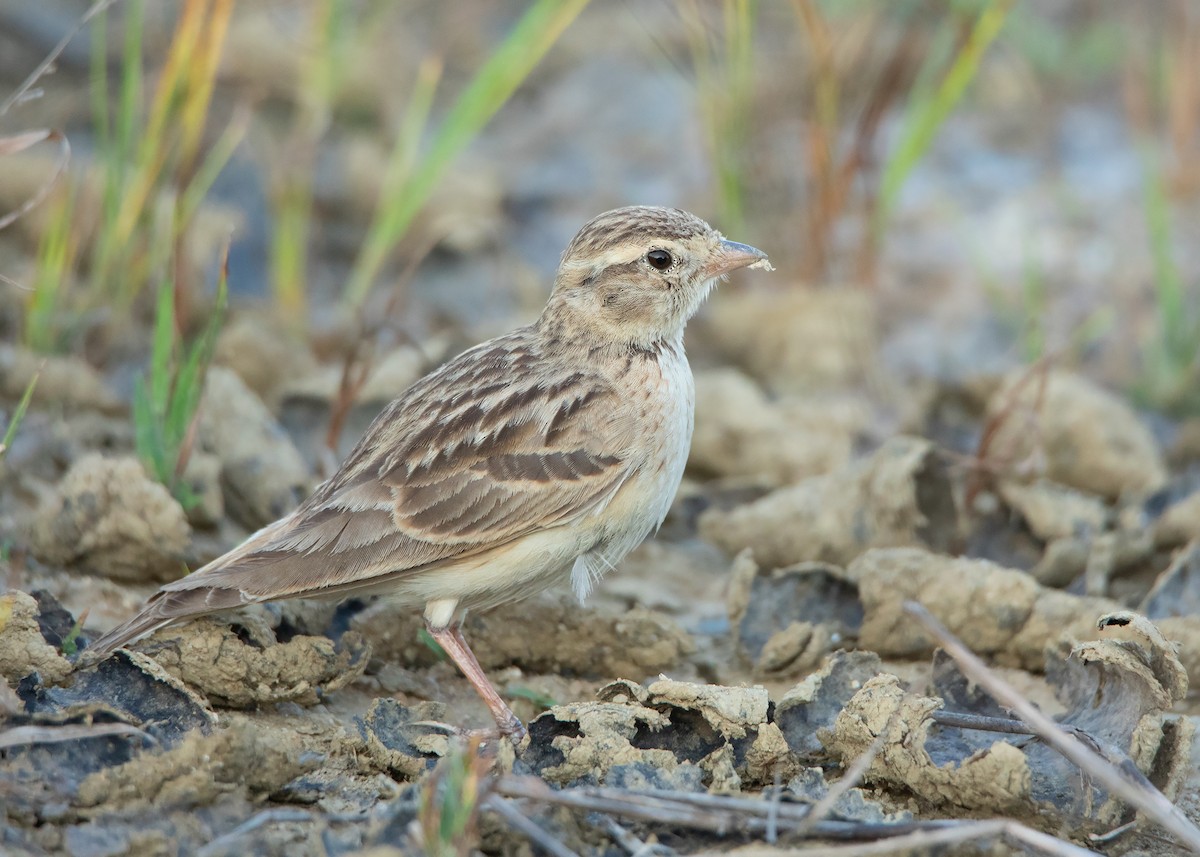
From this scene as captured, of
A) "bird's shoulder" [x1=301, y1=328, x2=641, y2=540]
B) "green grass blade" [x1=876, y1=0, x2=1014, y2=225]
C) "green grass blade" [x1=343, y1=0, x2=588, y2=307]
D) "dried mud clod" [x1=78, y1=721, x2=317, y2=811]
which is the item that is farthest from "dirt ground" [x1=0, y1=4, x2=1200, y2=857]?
"green grass blade" [x1=876, y1=0, x2=1014, y2=225]

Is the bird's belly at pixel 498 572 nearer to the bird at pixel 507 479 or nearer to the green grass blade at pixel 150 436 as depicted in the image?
the bird at pixel 507 479

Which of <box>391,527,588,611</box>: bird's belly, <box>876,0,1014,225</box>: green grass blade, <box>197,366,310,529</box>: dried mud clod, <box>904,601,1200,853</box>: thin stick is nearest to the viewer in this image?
<box>904,601,1200,853</box>: thin stick

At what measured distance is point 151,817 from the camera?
349 cm

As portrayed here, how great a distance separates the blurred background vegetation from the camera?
22.2ft

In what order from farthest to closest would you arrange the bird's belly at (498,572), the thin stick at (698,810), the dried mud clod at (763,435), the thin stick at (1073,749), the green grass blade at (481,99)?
the green grass blade at (481,99) < the dried mud clod at (763,435) < the bird's belly at (498,572) < the thin stick at (698,810) < the thin stick at (1073,749)

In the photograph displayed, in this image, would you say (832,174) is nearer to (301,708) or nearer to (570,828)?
(301,708)

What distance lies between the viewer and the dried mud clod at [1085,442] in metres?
6.47

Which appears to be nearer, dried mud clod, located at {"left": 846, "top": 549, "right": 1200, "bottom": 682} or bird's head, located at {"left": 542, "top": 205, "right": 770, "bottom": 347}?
dried mud clod, located at {"left": 846, "top": 549, "right": 1200, "bottom": 682}

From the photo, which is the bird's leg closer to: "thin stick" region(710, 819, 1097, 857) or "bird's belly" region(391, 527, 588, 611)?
"bird's belly" region(391, 527, 588, 611)

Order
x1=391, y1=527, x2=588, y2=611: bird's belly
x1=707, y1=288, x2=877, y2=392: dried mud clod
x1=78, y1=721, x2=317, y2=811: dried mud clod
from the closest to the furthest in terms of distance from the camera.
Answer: x1=78, y1=721, x2=317, y2=811: dried mud clod, x1=391, y1=527, x2=588, y2=611: bird's belly, x1=707, y1=288, x2=877, y2=392: dried mud clod

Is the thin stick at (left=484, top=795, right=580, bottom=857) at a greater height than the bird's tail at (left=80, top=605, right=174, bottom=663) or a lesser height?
lesser

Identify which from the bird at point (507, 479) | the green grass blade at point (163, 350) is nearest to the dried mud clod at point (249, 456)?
the green grass blade at point (163, 350)

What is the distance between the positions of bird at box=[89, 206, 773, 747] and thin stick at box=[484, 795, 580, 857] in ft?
2.63

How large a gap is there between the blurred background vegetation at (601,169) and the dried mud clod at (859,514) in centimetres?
79
